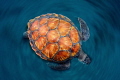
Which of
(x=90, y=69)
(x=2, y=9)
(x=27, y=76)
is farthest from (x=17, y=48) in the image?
(x=90, y=69)

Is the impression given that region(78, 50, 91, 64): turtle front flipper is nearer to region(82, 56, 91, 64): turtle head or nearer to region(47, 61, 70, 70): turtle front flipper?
region(82, 56, 91, 64): turtle head

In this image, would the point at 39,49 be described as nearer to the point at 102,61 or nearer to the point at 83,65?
the point at 83,65

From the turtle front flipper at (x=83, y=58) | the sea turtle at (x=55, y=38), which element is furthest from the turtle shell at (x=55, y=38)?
the turtle front flipper at (x=83, y=58)

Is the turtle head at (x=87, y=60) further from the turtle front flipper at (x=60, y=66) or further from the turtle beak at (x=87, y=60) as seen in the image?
the turtle front flipper at (x=60, y=66)

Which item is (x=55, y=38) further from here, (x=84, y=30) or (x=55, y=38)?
(x=84, y=30)

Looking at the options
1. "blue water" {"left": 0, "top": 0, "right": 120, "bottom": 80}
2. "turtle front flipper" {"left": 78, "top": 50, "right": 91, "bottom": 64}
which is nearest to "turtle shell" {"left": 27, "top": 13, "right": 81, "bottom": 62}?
"turtle front flipper" {"left": 78, "top": 50, "right": 91, "bottom": 64}

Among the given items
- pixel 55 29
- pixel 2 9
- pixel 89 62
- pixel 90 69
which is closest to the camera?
pixel 55 29

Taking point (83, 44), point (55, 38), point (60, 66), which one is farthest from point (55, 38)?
point (83, 44)
